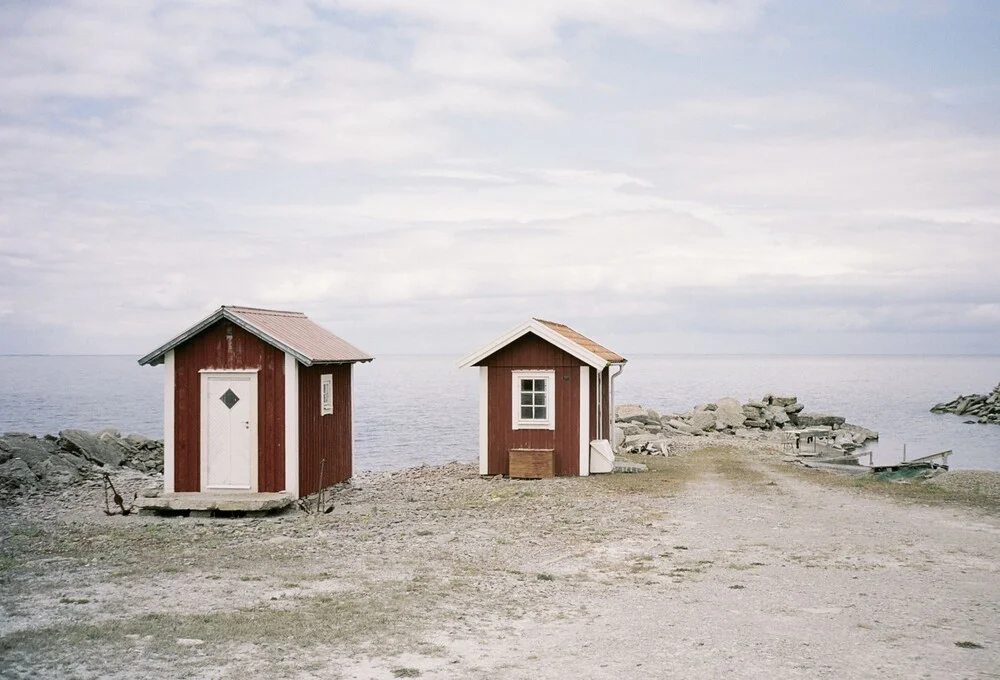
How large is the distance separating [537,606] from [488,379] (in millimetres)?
12106

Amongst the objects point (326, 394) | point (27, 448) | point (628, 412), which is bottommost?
point (27, 448)

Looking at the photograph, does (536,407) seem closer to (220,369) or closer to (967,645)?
(220,369)

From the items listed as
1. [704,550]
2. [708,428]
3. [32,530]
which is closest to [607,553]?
[704,550]

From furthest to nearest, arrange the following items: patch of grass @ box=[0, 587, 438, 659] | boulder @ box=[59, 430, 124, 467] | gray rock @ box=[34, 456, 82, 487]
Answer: boulder @ box=[59, 430, 124, 467] → gray rock @ box=[34, 456, 82, 487] → patch of grass @ box=[0, 587, 438, 659]

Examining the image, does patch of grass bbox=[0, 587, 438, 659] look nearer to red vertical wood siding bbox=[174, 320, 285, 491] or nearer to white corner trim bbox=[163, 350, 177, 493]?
red vertical wood siding bbox=[174, 320, 285, 491]

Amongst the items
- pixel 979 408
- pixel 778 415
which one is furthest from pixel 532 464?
pixel 979 408

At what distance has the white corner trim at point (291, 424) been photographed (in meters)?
17.3

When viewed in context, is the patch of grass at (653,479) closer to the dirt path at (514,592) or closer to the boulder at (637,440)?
the dirt path at (514,592)

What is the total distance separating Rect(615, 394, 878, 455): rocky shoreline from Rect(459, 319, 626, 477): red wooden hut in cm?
688

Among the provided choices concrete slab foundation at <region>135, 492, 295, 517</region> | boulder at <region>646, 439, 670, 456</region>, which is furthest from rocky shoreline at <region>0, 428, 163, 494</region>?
boulder at <region>646, 439, 670, 456</region>

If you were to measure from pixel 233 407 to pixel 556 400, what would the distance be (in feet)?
24.7

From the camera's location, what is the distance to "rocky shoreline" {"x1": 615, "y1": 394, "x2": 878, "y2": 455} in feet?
105

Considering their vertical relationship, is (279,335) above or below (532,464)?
above

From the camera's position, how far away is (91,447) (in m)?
27.7
